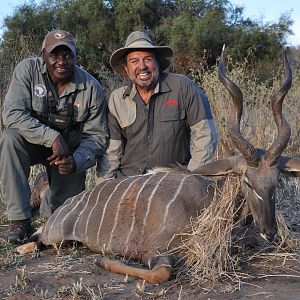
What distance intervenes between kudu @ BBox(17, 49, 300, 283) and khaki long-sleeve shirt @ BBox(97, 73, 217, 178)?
0.41 metres

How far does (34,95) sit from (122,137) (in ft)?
2.19

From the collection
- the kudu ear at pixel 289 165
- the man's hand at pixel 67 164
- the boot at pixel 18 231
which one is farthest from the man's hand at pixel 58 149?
the kudu ear at pixel 289 165

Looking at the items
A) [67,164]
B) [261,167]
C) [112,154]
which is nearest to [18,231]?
[67,164]

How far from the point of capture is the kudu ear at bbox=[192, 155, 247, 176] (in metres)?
3.08

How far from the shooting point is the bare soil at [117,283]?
2.56 meters

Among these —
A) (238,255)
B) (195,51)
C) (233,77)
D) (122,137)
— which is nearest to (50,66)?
(122,137)

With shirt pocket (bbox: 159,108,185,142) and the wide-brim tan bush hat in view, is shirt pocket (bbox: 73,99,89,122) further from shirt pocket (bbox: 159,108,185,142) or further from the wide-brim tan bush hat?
shirt pocket (bbox: 159,108,185,142)

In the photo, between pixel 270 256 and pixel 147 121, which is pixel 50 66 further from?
pixel 270 256

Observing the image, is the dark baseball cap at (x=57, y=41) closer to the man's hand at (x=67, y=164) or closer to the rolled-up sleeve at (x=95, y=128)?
the rolled-up sleeve at (x=95, y=128)

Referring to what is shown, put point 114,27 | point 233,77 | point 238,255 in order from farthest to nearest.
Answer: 1. point 114,27
2. point 233,77
3. point 238,255

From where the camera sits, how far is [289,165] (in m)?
3.05

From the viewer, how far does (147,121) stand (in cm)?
400

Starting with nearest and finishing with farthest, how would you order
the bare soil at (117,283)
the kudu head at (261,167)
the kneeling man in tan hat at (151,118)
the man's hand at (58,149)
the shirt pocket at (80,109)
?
the bare soil at (117,283) < the kudu head at (261,167) < the man's hand at (58,149) < the kneeling man in tan hat at (151,118) < the shirt pocket at (80,109)

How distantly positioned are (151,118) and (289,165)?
4.00 ft
